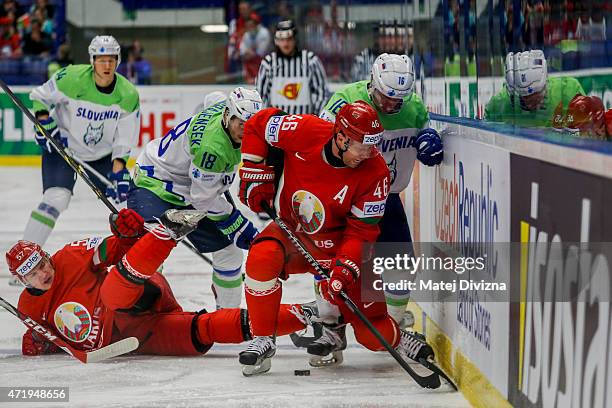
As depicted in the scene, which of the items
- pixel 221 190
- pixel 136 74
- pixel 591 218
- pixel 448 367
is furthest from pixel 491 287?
pixel 136 74

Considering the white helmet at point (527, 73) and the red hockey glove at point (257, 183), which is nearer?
the white helmet at point (527, 73)

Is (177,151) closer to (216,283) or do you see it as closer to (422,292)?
(216,283)

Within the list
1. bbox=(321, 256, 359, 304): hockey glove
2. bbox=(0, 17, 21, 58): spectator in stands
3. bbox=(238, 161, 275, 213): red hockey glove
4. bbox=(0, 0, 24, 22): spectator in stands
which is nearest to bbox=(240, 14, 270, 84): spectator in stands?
bbox=(0, 17, 21, 58): spectator in stands

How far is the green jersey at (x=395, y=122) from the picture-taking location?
414cm

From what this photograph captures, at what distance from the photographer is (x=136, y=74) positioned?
11.8 m

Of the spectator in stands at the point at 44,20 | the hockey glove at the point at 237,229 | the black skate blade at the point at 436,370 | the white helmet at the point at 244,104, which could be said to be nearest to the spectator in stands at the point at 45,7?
the spectator in stands at the point at 44,20

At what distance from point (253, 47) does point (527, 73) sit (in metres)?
8.78

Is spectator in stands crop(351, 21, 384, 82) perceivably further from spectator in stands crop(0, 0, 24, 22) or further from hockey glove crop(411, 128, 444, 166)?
spectator in stands crop(0, 0, 24, 22)

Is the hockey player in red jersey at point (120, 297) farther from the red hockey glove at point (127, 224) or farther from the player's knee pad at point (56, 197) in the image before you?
the player's knee pad at point (56, 197)

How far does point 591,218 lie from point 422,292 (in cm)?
206

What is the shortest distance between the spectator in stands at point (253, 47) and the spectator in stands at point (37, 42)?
87.0 inches

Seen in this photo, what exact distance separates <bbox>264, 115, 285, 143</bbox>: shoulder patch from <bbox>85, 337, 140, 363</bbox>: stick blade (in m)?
0.87

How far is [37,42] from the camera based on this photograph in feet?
39.9

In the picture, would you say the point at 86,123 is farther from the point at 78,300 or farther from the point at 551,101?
the point at 551,101
